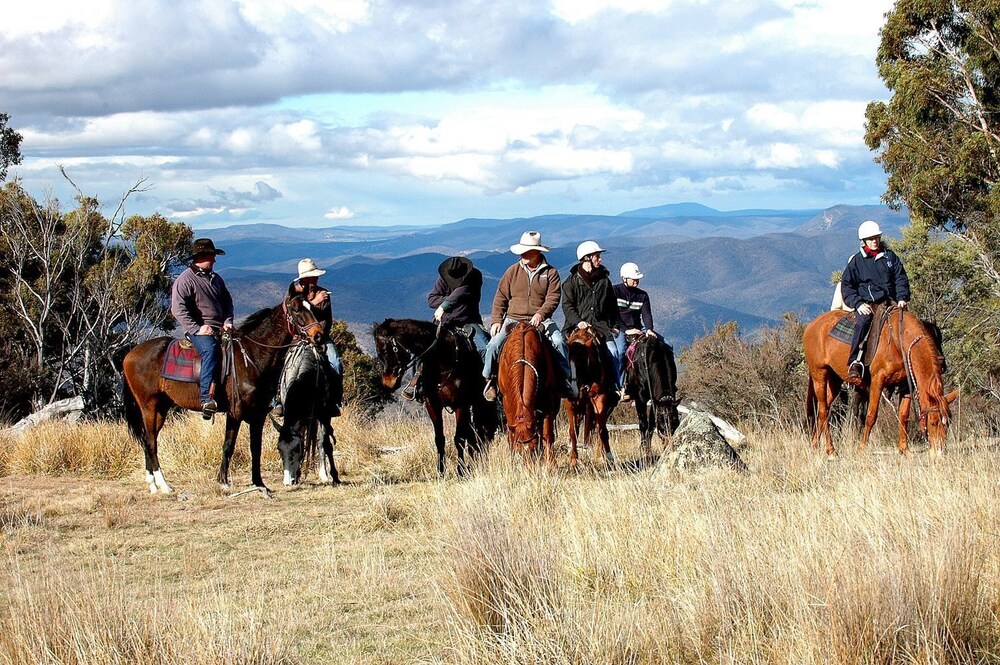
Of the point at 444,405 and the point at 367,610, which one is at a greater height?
the point at 444,405

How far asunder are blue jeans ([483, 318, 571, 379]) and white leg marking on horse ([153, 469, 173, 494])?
3.76 metres

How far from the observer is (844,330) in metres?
13.0

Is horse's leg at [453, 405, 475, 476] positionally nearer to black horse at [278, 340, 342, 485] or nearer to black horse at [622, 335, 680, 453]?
black horse at [278, 340, 342, 485]

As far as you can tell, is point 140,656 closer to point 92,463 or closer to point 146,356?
point 146,356

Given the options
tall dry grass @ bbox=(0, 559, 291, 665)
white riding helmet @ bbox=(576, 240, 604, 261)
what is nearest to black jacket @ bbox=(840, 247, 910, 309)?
white riding helmet @ bbox=(576, 240, 604, 261)

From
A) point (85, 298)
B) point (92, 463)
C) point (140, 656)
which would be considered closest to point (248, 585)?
point (140, 656)

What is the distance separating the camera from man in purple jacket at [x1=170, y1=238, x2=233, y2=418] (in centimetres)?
1107

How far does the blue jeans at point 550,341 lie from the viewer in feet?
36.6

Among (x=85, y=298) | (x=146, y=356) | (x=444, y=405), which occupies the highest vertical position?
(x=85, y=298)

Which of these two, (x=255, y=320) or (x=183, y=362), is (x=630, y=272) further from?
(x=183, y=362)

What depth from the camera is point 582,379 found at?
12.3 metres

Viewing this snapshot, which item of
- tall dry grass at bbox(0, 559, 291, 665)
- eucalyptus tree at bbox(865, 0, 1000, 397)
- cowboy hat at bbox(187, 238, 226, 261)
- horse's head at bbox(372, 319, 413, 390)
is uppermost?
eucalyptus tree at bbox(865, 0, 1000, 397)

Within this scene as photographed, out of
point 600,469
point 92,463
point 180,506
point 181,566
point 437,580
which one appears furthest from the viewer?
point 92,463

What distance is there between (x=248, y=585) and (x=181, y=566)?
3.52 feet
